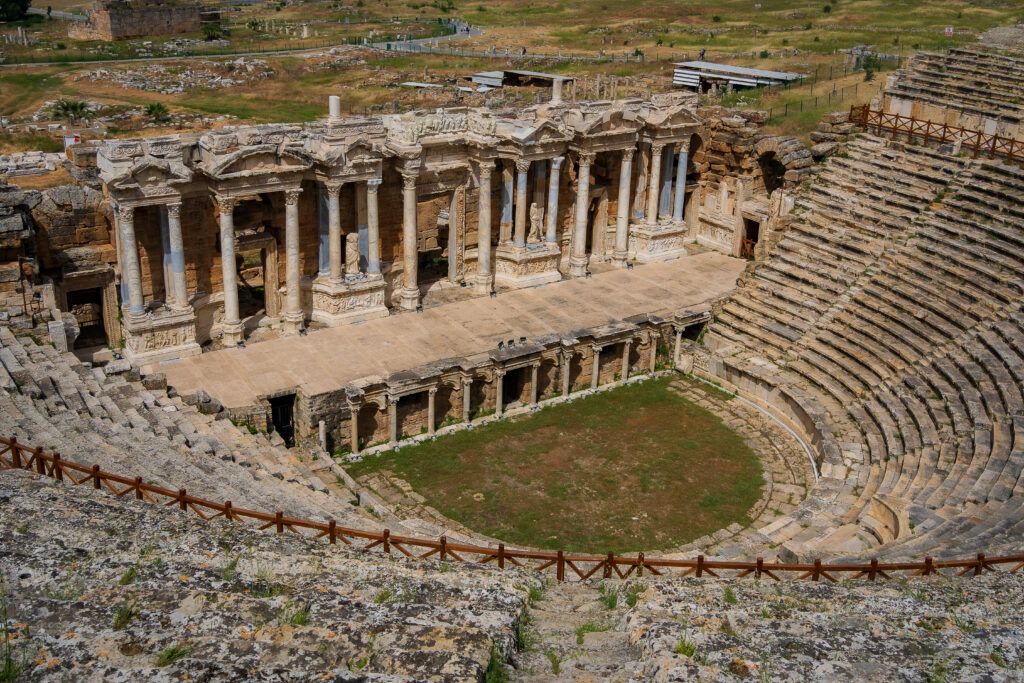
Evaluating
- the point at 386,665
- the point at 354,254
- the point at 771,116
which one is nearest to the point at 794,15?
the point at 771,116

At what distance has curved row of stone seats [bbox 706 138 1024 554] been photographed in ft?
62.5

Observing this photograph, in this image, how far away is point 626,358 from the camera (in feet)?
92.6

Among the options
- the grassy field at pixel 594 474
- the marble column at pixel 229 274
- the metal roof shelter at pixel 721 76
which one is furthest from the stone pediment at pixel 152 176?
the metal roof shelter at pixel 721 76

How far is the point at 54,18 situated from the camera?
8606 cm

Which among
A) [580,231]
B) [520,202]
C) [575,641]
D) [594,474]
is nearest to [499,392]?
[594,474]

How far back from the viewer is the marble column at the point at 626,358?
28.0 metres

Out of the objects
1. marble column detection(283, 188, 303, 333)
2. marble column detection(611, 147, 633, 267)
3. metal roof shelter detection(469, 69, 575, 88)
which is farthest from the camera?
metal roof shelter detection(469, 69, 575, 88)

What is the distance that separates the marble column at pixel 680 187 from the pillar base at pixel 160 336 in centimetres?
1627

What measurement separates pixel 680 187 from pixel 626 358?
28.5ft

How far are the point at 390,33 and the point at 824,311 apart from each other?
5983 cm

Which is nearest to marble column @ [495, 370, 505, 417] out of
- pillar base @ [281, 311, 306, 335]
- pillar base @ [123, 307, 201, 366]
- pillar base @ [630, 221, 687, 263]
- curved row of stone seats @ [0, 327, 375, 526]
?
pillar base @ [281, 311, 306, 335]

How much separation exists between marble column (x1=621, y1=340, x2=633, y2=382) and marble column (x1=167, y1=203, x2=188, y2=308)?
36.8 feet

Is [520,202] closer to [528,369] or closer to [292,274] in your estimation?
[528,369]

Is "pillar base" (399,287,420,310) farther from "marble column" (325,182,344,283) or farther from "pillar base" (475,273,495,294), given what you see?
"pillar base" (475,273,495,294)
